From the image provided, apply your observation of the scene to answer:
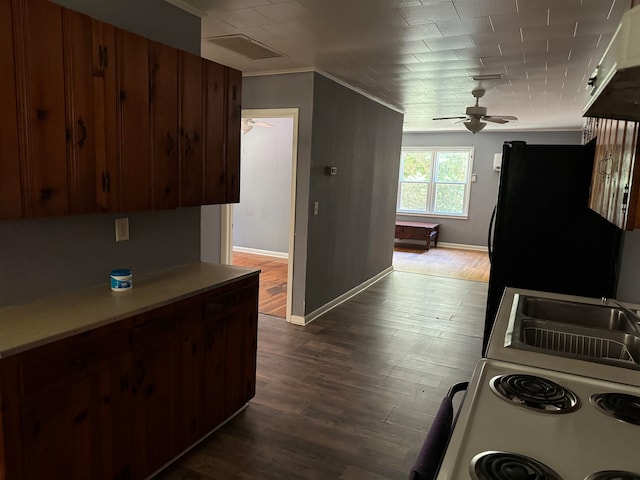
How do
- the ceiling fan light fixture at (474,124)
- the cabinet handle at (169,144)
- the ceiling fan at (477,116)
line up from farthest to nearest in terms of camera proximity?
the ceiling fan light fixture at (474,124) < the ceiling fan at (477,116) < the cabinet handle at (169,144)

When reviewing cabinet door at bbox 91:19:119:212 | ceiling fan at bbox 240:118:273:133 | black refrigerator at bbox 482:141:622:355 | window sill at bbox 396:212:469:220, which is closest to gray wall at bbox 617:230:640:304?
black refrigerator at bbox 482:141:622:355

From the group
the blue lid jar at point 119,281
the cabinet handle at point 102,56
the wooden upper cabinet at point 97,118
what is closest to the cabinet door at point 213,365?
the blue lid jar at point 119,281

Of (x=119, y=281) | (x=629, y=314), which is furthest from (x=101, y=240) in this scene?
(x=629, y=314)

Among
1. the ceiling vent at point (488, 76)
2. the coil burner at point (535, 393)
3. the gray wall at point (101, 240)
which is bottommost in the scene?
the coil burner at point (535, 393)

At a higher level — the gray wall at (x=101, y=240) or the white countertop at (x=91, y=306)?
the gray wall at (x=101, y=240)

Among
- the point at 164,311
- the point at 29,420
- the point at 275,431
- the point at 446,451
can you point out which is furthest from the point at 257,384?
the point at 446,451

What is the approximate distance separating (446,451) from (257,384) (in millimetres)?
2325

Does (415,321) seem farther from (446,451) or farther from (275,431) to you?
(446,451)

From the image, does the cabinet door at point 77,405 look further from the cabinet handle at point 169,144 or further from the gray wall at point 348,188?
the gray wall at point 348,188

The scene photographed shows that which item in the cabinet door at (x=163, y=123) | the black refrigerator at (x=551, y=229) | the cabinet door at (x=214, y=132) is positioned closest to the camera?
the cabinet door at (x=163, y=123)

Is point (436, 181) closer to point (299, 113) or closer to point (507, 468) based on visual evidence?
point (299, 113)

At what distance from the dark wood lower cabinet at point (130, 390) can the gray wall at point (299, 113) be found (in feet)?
5.56

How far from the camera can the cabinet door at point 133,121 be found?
200 cm

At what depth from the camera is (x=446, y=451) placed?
3.61ft
